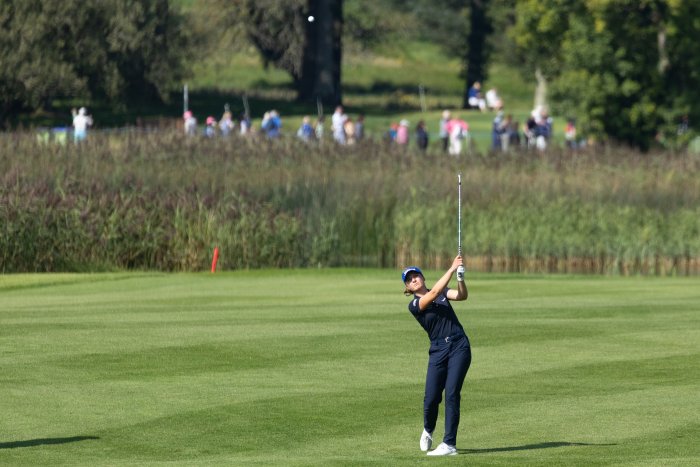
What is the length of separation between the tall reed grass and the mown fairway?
21.8ft

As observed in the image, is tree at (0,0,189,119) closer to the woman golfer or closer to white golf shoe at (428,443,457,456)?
the woman golfer

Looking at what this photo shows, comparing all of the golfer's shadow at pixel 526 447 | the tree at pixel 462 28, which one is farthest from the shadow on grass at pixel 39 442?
the tree at pixel 462 28

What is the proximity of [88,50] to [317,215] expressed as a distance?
3514cm

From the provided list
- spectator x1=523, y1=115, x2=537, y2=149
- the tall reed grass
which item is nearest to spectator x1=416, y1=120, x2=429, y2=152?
spectator x1=523, y1=115, x2=537, y2=149

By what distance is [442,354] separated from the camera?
13516 mm

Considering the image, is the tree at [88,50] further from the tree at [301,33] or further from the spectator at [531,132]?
the spectator at [531,132]

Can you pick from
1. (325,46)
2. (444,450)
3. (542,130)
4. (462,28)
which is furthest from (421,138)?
(462,28)

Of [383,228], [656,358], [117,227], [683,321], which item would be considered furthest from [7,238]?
[656,358]

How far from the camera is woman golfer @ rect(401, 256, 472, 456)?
525 inches

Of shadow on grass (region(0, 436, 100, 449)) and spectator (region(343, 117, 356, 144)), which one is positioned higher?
spectator (region(343, 117, 356, 144))

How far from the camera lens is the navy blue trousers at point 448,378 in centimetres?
1340

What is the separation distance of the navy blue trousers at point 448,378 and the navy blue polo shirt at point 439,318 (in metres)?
0.07

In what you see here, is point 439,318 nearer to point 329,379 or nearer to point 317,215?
point 329,379

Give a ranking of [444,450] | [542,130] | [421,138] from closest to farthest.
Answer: [444,450], [421,138], [542,130]
